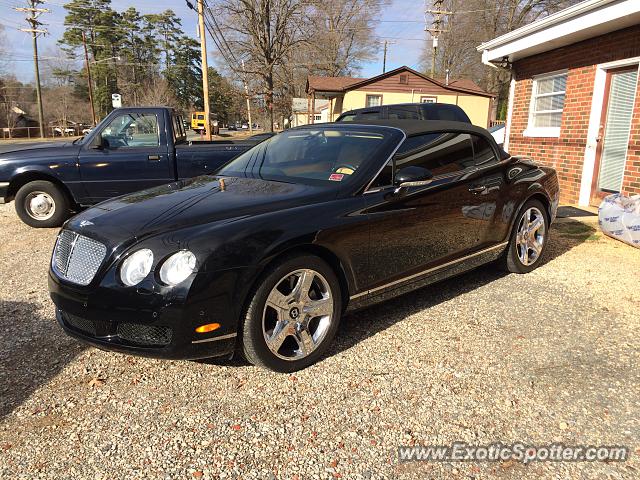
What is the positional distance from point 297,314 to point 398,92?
3372 cm

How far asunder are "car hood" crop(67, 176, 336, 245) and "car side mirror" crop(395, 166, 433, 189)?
1.74ft

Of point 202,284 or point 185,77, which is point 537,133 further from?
point 185,77

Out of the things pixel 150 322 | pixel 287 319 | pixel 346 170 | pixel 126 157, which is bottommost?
pixel 287 319

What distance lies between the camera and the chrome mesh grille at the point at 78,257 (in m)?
2.74

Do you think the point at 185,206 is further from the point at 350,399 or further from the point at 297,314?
the point at 350,399

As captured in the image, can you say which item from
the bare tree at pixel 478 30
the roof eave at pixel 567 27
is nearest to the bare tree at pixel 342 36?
the bare tree at pixel 478 30

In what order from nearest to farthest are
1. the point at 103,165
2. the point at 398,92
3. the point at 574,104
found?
the point at 103,165 → the point at 574,104 → the point at 398,92

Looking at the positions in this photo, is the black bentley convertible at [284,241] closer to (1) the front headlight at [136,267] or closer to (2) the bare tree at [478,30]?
(1) the front headlight at [136,267]

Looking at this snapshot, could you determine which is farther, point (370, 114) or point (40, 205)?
point (370, 114)

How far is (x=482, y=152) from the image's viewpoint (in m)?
4.40

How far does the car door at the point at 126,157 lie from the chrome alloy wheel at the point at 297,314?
4897 millimetres

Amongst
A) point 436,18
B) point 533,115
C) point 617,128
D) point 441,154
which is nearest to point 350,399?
point 441,154

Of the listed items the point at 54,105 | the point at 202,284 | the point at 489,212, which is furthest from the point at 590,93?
the point at 54,105

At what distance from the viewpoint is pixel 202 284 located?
2559 mm
